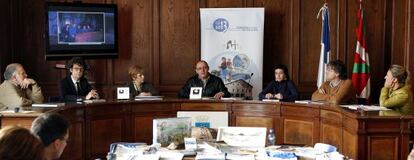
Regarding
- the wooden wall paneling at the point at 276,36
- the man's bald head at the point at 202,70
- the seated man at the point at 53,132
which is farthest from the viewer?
the wooden wall paneling at the point at 276,36

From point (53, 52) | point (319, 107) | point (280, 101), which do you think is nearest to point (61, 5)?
point (53, 52)

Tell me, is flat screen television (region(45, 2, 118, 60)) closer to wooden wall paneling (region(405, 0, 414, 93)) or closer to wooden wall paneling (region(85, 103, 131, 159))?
wooden wall paneling (region(85, 103, 131, 159))

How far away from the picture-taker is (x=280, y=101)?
252 inches

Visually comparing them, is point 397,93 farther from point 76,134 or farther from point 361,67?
point 76,134

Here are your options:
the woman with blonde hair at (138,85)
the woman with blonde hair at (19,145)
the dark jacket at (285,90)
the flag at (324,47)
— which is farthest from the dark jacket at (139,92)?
the woman with blonde hair at (19,145)

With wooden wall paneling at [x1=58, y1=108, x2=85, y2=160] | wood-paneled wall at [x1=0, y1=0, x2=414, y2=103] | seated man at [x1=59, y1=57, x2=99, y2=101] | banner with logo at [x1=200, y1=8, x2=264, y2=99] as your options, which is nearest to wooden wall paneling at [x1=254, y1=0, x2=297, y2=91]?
wood-paneled wall at [x1=0, y1=0, x2=414, y2=103]

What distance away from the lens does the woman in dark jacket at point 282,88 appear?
21.9 ft

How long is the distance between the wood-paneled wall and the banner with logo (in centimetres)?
31

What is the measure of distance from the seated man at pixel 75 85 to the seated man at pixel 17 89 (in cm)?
41

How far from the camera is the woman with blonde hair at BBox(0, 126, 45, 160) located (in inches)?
74.1

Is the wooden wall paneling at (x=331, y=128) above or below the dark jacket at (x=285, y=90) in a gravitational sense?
below

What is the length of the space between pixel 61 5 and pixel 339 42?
392cm

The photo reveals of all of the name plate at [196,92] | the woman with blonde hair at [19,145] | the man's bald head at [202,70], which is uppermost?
the man's bald head at [202,70]

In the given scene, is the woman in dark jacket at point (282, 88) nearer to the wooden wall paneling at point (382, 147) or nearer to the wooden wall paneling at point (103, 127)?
the wooden wall paneling at point (103, 127)
